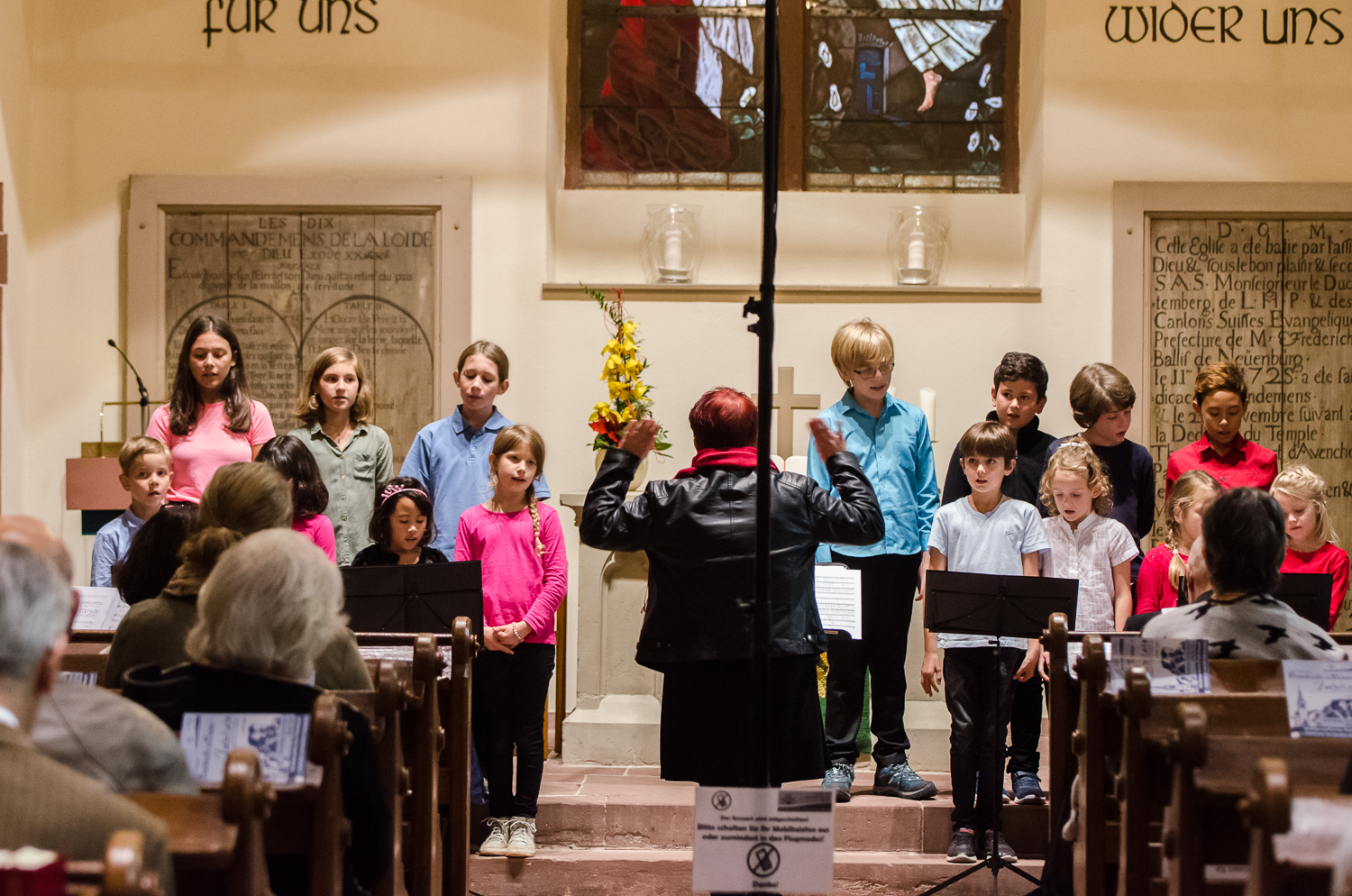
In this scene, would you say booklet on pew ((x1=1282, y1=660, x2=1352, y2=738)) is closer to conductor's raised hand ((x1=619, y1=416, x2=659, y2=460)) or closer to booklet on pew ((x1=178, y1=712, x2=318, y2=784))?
conductor's raised hand ((x1=619, y1=416, x2=659, y2=460))

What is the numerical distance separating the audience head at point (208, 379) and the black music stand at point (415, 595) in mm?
1370

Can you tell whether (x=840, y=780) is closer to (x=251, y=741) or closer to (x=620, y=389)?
(x=620, y=389)

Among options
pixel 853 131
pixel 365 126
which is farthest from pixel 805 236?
pixel 365 126

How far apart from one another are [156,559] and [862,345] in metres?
2.49

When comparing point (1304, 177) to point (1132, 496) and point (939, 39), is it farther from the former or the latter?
point (1132, 496)

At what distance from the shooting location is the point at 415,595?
154 inches

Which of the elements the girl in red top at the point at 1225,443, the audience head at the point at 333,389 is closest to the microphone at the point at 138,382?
the audience head at the point at 333,389

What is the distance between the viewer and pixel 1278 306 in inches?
253

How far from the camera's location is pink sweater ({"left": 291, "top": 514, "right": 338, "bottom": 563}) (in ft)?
14.3

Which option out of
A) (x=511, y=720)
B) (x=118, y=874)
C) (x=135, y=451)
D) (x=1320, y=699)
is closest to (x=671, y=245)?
(x=135, y=451)

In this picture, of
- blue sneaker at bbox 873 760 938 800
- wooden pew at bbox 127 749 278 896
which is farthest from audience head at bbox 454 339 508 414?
wooden pew at bbox 127 749 278 896

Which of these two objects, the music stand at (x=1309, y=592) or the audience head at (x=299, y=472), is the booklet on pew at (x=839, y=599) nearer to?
the music stand at (x=1309, y=592)

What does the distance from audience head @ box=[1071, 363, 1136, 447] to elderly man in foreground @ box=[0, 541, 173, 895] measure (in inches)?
147

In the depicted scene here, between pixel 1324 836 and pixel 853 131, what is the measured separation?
547 cm
